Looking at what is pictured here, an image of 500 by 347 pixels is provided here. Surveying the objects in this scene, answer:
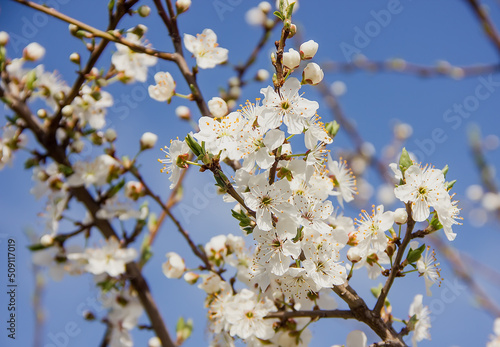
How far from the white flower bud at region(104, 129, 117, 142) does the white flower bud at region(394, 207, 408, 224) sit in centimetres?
165

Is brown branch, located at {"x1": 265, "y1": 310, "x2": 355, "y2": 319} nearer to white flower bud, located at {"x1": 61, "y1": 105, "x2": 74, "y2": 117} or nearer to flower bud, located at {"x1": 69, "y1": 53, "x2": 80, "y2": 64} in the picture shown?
white flower bud, located at {"x1": 61, "y1": 105, "x2": 74, "y2": 117}

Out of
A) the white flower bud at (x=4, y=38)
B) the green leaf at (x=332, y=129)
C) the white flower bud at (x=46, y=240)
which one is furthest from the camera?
the white flower bud at (x=4, y=38)

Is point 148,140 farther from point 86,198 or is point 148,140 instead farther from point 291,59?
point 291,59

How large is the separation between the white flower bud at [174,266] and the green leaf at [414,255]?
1.15 meters

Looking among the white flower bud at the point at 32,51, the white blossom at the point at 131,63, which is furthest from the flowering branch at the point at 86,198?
the white blossom at the point at 131,63

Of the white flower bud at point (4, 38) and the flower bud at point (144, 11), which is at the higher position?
the flower bud at point (144, 11)

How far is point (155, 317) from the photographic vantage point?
203 cm

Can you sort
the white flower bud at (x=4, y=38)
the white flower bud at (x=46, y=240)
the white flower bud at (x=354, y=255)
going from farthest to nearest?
the white flower bud at (x=4, y=38), the white flower bud at (x=46, y=240), the white flower bud at (x=354, y=255)

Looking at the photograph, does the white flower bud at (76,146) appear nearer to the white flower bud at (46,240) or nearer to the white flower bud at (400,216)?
the white flower bud at (46,240)

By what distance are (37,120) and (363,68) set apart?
2.61m

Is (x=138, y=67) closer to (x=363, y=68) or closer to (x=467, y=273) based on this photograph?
(x=363, y=68)

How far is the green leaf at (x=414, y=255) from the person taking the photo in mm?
1389

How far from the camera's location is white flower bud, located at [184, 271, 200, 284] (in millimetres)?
2059

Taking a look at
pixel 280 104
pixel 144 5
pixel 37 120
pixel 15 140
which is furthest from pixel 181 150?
pixel 15 140
